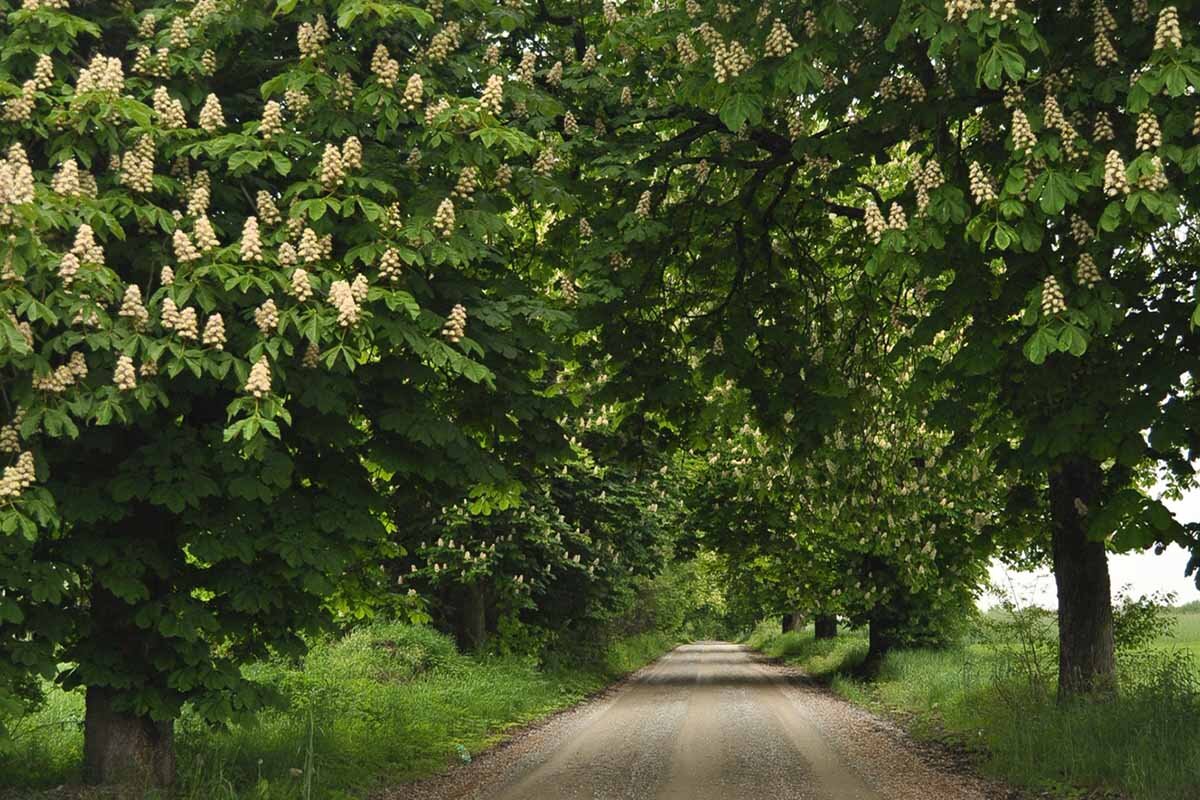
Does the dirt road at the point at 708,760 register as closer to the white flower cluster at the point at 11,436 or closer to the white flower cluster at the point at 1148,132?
the white flower cluster at the point at 11,436

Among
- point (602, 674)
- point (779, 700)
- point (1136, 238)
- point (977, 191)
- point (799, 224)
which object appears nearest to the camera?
point (977, 191)

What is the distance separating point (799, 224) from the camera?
42.1 ft

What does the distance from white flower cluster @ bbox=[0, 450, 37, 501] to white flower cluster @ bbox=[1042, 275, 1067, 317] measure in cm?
654

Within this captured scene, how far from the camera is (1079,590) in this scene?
1306 centimetres

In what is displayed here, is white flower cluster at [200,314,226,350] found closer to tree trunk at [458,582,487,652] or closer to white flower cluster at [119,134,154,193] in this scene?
white flower cluster at [119,134,154,193]

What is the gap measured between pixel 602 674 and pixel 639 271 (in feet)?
69.3

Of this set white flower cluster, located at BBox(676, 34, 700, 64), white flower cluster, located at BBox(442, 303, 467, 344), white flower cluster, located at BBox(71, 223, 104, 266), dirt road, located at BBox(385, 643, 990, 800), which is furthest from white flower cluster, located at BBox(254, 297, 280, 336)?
dirt road, located at BBox(385, 643, 990, 800)

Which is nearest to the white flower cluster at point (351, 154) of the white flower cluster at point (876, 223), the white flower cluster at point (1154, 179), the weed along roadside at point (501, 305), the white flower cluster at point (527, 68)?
the weed along roadside at point (501, 305)

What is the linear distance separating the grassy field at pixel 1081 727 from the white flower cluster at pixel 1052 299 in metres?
4.30

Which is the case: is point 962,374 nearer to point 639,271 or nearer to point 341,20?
point 639,271

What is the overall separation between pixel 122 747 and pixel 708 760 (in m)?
7.22

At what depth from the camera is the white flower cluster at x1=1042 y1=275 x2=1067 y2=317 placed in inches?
266

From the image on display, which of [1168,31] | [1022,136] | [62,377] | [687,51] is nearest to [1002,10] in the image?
[1022,136]

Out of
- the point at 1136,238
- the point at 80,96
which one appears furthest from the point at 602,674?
the point at 80,96
